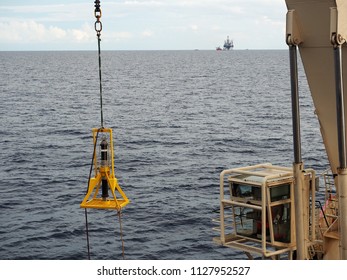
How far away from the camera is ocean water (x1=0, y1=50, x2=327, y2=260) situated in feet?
130

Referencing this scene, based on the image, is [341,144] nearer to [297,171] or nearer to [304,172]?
[297,171]

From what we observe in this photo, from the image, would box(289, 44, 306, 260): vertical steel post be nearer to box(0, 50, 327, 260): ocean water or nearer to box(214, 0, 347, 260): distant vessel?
box(214, 0, 347, 260): distant vessel

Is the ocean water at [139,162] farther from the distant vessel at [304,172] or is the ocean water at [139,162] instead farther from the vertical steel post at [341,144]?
the vertical steel post at [341,144]

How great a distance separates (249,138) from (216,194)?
91.6ft

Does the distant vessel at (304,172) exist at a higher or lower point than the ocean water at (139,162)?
higher

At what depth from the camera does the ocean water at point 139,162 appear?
130 ft

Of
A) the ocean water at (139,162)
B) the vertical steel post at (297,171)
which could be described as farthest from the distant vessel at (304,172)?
the ocean water at (139,162)

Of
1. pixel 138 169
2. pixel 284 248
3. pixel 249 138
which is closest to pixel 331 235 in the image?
pixel 284 248

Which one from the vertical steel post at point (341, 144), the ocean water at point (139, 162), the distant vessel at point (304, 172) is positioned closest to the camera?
the vertical steel post at point (341, 144)

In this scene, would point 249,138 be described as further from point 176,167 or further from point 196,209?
point 196,209

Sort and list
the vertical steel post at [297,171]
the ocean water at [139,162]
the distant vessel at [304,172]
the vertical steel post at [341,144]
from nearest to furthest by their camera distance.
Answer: the vertical steel post at [341,144]
the distant vessel at [304,172]
the vertical steel post at [297,171]
the ocean water at [139,162]

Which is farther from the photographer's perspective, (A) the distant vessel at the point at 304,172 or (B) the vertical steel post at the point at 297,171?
(B) the vertical steel post at the point at 297,171

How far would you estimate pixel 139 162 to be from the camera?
64.0 meters

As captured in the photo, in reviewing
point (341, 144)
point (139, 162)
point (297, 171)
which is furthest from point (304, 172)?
point (139, 162)
